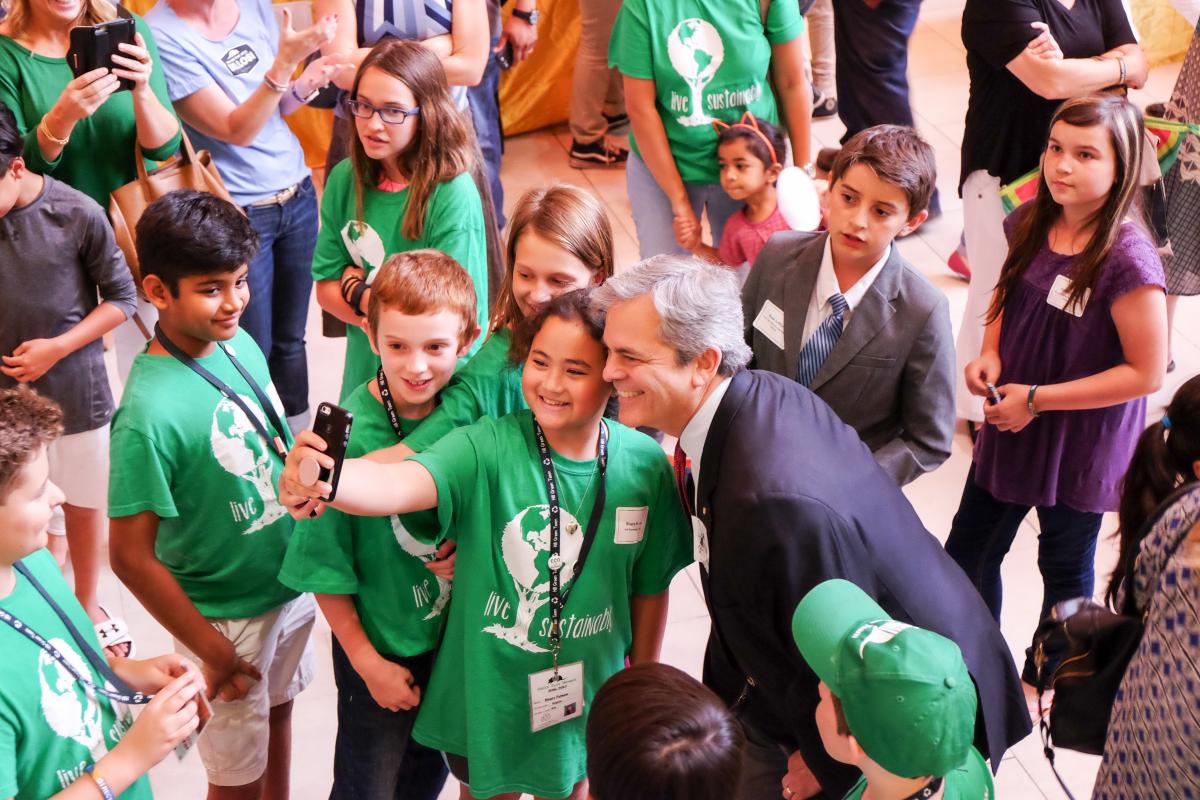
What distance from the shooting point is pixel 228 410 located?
7.95 feet

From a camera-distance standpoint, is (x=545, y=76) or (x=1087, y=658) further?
(x=545, y=76)

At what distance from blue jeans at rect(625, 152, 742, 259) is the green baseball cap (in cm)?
232

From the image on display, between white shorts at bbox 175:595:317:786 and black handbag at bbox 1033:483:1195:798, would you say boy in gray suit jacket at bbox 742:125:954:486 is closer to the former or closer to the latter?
black handbag at bbox 1033:483:1195:798

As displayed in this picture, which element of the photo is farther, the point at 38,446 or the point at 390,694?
the point at 390,694

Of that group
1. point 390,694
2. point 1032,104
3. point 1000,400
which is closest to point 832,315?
point 1000,400

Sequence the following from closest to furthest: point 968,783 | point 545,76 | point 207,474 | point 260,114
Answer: point 968,783 → point 207,474 → point 260,114 → point 545,76

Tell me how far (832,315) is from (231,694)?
A: 150 cm

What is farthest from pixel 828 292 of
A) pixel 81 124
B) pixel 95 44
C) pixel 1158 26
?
pixel 1158 26

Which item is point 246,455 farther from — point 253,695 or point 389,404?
point 253,695

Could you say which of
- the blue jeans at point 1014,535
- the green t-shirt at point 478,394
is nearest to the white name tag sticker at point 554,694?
the green t-shirt at point 478,394

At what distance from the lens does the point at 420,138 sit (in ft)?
10.0

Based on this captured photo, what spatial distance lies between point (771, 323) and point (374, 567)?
1064 millimetres

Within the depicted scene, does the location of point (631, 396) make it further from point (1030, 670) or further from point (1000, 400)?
point (1030, 670)

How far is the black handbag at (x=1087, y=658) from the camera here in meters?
2.14
